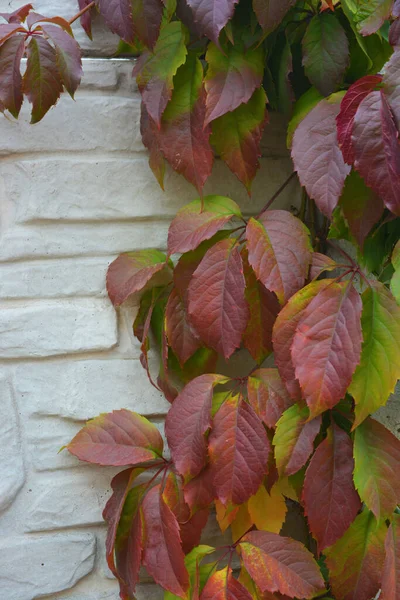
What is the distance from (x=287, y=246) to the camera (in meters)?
0.76

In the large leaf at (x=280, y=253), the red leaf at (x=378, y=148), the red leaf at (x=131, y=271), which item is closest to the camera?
the red leaf at (x=378, y=148)

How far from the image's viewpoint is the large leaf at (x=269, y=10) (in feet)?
2.33

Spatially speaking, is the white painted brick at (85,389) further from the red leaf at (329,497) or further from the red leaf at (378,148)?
the red leaf at (378,148)

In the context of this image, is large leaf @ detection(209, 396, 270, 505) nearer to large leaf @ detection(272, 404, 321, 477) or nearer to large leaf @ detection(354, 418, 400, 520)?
large leaf @ detection(272, 404, 321, 477)

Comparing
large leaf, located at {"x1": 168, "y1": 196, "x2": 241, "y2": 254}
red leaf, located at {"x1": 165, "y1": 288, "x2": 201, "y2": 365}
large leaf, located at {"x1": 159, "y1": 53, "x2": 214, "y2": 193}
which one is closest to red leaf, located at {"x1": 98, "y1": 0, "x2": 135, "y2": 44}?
large leaf, located at {"x1": 159, "y1": 53, "x2": 214, "y2": 193}

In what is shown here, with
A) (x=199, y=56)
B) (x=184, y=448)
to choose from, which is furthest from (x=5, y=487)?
(x=199, y=56)

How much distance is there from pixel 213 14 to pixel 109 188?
0.31 metres

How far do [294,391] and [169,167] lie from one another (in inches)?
15.8

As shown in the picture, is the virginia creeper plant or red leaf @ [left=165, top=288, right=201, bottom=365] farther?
red leaf @ [left=165, top=288, right=201, bottom=365]

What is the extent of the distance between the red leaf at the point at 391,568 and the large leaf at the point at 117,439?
0.34 m

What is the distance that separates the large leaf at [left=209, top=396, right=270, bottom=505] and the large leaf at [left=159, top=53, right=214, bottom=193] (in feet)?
1.09

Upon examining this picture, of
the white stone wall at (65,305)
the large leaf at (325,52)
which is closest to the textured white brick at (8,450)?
the white stone wall at (65,305)

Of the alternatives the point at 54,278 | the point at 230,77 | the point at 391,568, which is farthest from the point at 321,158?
the point at 391,568

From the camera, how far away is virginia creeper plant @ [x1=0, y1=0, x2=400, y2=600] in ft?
2.36
